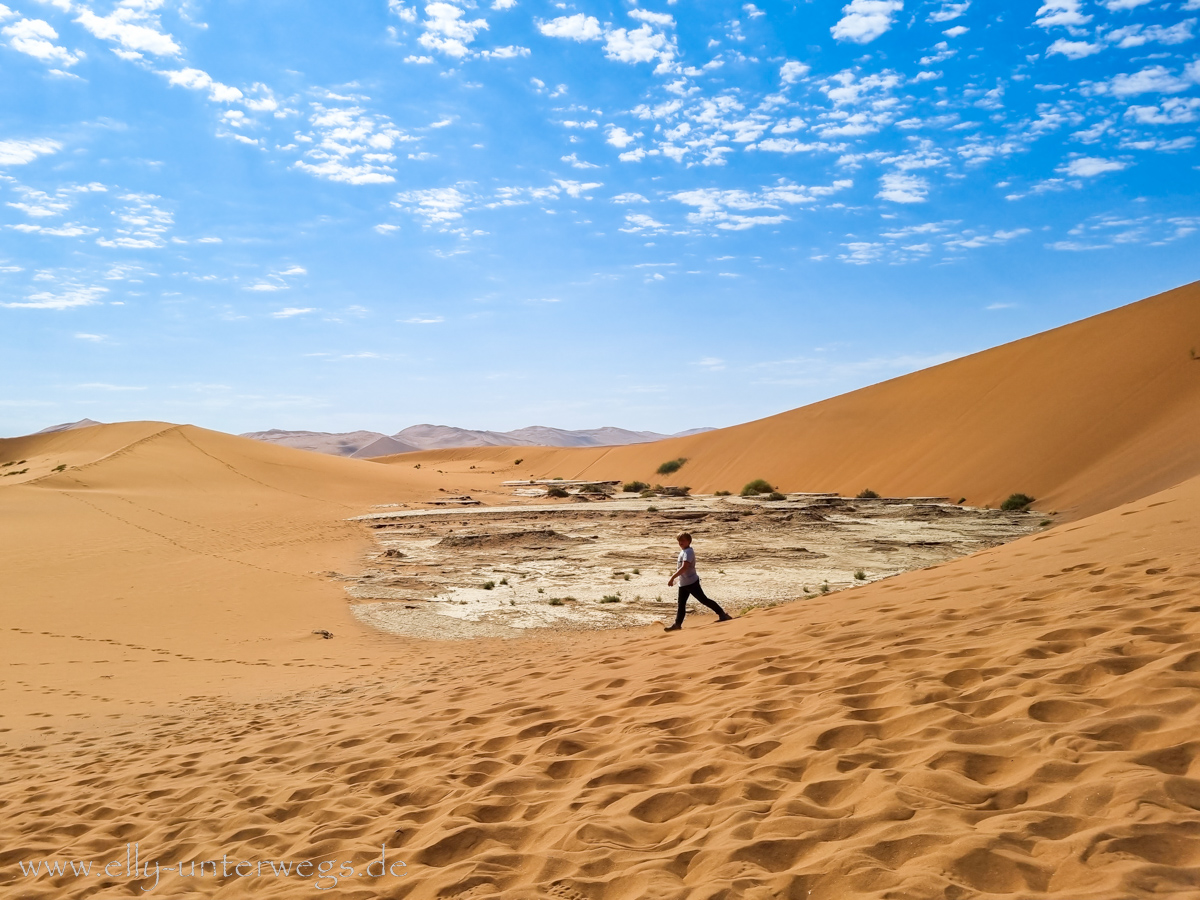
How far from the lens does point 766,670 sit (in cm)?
576

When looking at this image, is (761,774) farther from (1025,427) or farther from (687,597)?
(1025,427)

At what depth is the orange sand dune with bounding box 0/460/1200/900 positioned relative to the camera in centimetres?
294

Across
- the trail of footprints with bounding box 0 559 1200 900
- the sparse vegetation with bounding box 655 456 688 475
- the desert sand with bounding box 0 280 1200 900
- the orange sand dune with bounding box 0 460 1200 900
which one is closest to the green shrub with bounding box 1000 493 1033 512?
the desert sand with bounding box 0 280 1200 900

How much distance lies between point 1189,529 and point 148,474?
40690 mm

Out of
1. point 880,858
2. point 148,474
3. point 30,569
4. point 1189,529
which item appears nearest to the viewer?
point 880,858

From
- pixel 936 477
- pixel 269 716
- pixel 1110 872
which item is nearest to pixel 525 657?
pixel 269 716

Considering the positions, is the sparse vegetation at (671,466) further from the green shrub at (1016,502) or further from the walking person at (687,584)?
the walking person at (687,584)

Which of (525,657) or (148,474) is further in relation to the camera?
(148,474)

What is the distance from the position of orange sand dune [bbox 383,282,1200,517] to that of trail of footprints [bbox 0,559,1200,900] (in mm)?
17713

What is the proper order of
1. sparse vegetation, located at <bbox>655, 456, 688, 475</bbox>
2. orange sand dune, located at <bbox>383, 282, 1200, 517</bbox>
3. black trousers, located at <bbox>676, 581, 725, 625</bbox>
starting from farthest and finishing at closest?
1. sparse vegetation, located at <bbox>655, 456, 688, 475</bbox>
2. orange sand dune, located at <bbox>383, 282, 1200, 517</bbox>
3. black trousers, located at <bbox>676, 581, 725, 625</bbox>

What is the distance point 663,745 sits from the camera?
457cm

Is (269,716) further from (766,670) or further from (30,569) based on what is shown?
(30,569)

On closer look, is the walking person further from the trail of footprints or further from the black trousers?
the trail of footprints

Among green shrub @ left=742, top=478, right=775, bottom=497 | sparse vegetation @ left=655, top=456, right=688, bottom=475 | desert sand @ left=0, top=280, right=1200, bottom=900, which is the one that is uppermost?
sparse vegetation @ left=655, top=456, right=688, bottom=475
